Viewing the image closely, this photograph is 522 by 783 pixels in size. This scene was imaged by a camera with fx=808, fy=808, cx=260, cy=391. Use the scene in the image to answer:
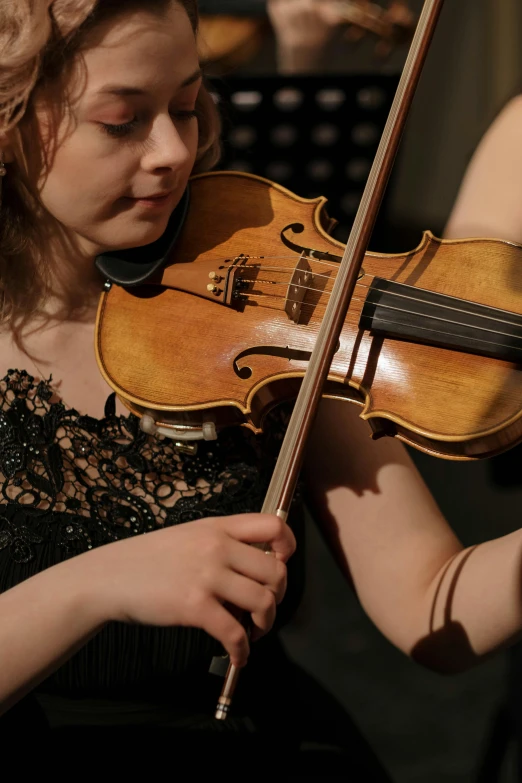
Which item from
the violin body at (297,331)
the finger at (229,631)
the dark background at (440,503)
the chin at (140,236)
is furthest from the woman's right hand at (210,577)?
the dark background at (440,503)

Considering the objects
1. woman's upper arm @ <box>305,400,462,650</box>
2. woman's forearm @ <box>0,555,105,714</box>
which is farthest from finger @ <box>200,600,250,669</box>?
woman's upper arm @ <box>305,400,462,650</box>

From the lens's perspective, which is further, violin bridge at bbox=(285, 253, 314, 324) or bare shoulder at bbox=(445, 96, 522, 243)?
bare shoulder at bbox=(445, 96, 522, 243)

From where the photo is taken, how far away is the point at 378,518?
33.7 inches

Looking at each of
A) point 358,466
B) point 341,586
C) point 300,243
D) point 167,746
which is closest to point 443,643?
point 358,466

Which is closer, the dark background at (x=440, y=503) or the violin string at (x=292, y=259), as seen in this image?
the violin string at (x=292, y=259)

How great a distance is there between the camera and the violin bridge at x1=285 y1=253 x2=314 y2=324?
0.75 meters

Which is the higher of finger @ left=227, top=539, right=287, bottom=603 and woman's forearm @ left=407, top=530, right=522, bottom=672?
finger @ left=227, top=539, right=287, bottom=603

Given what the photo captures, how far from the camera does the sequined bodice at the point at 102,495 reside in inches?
31.8

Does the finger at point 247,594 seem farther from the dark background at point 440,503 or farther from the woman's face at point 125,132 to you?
the dark background at point 440,503

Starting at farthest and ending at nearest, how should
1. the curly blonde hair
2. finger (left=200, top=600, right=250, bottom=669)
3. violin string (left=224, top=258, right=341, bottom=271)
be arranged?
violin string (left=224, top=258, right=341, bottom=271)
the curly blonde hair
finger (left=200, top=600, right=250, bottom=669)

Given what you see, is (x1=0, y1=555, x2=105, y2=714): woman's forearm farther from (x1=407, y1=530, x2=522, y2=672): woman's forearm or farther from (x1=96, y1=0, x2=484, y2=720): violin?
(x1=407, y1=530, x2=522, y2=672): woman's forearm

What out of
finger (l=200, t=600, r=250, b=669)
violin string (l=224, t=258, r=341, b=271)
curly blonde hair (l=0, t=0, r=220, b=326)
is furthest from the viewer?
violin string (l=224, t=258, r=341, b=271)

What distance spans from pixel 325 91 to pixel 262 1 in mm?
438

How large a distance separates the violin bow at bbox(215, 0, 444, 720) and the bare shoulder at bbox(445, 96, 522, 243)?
0.62ft
